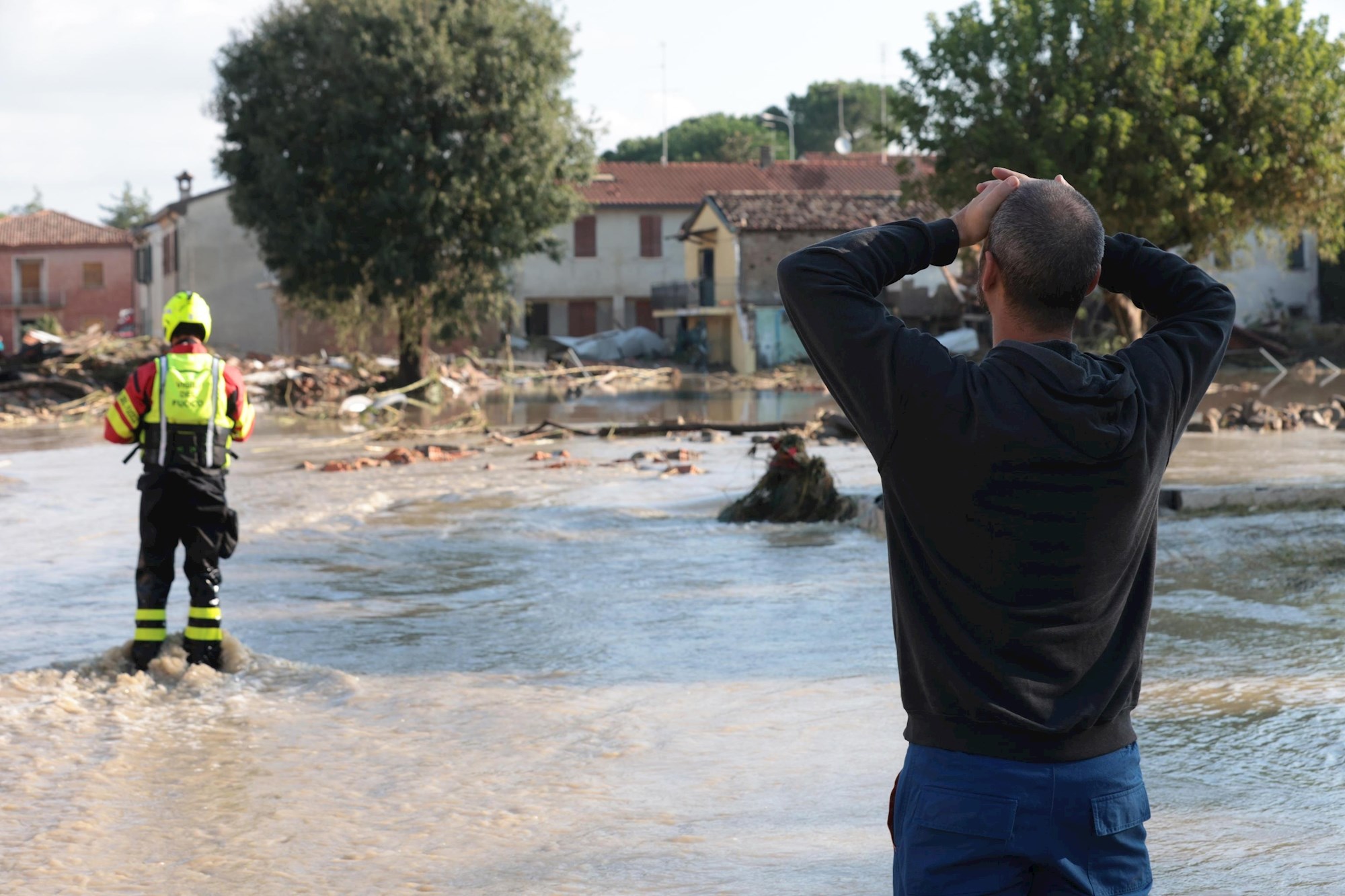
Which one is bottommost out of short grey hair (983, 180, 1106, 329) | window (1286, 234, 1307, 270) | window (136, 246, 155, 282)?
short grey hair (983, 180, 1106, 329)

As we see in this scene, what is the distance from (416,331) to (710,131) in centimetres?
5809

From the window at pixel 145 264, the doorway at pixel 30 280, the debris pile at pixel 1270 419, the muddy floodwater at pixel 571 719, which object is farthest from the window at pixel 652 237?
the muddy floodwater at pixel 571 719

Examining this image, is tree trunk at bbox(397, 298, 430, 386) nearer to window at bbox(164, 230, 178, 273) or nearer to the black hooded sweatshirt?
window at bbox(164, 230, 178, 273)

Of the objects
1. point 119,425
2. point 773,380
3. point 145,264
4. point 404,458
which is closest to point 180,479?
point 119,425

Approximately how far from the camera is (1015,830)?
211cm

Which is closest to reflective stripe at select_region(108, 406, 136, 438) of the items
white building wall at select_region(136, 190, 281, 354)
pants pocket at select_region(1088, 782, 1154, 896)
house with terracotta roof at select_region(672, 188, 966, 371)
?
pants pocket at select_region(1088, 782, 1154, 896)

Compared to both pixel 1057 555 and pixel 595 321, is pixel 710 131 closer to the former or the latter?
pixel 595 321

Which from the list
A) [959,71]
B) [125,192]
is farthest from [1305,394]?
[125,192]

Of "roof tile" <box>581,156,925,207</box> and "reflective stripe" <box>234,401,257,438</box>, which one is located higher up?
"roof tile" <box>581,156,925,207</box>

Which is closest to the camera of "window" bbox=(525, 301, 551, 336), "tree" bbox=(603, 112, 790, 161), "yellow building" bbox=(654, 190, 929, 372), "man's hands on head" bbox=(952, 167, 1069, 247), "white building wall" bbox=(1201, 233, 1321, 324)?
"man's hands on head" bbox=(952, 167, 1069, 247)

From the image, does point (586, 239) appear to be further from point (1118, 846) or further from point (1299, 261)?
point (1118, 846)

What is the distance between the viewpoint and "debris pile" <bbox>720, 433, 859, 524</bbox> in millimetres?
12188

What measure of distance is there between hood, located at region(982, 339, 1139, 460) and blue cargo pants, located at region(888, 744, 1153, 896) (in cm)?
50

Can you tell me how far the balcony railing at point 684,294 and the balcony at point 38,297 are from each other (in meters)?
34.3
